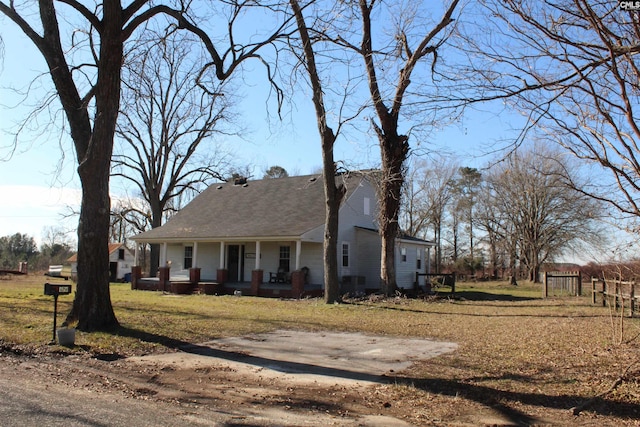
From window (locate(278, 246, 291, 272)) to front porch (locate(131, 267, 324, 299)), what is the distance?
1.17 m

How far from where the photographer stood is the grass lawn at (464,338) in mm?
6102

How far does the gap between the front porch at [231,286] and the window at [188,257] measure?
76 centimetres

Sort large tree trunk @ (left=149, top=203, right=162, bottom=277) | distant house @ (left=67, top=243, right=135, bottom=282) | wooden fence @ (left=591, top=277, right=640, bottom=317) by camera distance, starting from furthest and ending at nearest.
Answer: distant house @ (left=67, top=243, right=135, bottom=282), large tree trunk @ (left=149, top=203, right=162, bottom=277), wooden fence @ (left=591, top=277, right=640, bottom=317)

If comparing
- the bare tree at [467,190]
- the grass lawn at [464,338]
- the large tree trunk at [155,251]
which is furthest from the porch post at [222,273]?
the bare tree at [467,190]

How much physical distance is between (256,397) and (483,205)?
43935mm

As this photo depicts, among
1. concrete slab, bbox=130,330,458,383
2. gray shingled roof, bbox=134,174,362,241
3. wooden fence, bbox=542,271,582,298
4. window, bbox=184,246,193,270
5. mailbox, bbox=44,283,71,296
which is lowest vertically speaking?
concrete slab, bbox=130,330,458,383

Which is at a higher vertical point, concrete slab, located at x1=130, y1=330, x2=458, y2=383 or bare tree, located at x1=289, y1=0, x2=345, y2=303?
bare tree, located at x1=289, y1=0, x2=345, y2=303

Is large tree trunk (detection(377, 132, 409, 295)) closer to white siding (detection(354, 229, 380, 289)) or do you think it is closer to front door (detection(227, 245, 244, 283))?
white siding (detection(354, 229, 380, 289))

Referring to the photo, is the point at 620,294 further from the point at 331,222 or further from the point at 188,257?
the point at 188,257

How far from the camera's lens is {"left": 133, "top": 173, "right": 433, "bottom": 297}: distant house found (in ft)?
79.7

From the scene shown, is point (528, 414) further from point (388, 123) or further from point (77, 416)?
point (388, 123)

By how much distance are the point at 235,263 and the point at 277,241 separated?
11.4 ft

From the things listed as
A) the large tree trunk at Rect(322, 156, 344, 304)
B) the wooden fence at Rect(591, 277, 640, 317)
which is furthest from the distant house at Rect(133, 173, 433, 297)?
the wooden fence at Rect(591, 277, 640, 317)

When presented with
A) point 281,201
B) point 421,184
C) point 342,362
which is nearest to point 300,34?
point 342,362
